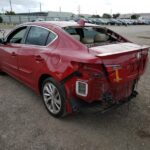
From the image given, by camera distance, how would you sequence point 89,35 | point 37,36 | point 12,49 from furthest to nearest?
point 12,49 < point 37,36 < point 89,35

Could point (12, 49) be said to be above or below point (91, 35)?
below

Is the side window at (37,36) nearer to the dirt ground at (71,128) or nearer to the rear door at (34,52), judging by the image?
the rear door at (34,52)

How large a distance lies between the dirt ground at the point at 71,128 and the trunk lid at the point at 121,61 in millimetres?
856

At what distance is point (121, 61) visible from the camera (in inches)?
131

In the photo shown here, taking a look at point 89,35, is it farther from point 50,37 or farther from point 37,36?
point 37,36

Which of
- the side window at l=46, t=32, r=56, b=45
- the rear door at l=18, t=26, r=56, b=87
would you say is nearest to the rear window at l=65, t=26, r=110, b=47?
the side window at l=46, t=32, r=56, b=45

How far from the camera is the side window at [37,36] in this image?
13.7 feet

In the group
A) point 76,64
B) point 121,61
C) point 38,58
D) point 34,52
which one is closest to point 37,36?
point 34,52

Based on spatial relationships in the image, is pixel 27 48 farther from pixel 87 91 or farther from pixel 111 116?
pixel 111 116

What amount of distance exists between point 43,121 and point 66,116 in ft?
1.42

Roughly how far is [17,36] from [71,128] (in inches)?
106

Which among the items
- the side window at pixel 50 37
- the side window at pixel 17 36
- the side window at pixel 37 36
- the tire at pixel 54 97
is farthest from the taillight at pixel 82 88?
the side window at pixel 17 36

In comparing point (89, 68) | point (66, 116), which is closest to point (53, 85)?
point (66, 116)

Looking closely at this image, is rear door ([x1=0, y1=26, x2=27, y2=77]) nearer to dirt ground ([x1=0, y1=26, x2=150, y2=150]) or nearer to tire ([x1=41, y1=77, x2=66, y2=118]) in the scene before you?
dirt ground ([x1=0, y1=26, x2=150, y2=150])
